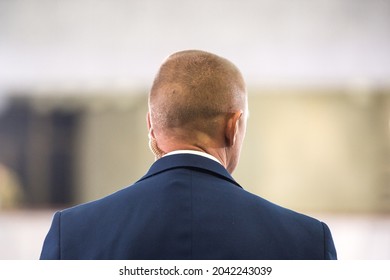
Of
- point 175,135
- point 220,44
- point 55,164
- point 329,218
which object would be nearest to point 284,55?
point 220,44

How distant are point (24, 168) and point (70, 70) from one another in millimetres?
1160

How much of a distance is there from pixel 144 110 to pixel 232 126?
4610mm

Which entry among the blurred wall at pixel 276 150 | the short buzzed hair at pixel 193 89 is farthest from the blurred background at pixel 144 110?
the short buzzed hair at pixel 193 89

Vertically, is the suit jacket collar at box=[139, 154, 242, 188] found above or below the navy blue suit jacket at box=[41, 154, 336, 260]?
above

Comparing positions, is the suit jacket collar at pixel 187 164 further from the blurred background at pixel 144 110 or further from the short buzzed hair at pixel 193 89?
the blurred background at pixel 144 110

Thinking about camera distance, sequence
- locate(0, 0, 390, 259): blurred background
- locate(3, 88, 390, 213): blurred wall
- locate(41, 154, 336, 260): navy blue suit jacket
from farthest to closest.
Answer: locate(3, 88, 390, 213): blurred wall, locate(0, 0, 390, 259): blurred background, locate(41, 154, 336, 260): navy blue suit jacket

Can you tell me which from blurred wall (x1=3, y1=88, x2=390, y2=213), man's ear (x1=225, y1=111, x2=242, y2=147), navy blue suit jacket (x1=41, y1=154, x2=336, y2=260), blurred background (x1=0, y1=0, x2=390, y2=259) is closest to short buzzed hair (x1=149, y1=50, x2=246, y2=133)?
man's ear (x1=225, y1=111, x2=242, y2=147)

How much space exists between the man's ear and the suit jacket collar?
86mm

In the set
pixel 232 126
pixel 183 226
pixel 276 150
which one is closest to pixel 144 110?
pixel 276 150

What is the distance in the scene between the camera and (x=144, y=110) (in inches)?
225

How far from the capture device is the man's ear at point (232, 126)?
1169mm

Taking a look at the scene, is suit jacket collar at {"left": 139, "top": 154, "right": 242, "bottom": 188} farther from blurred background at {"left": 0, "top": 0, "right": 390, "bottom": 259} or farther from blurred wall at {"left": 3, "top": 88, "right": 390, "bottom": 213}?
blurred wall at {"left": 3, "top": 88, "right": 390, "bottom": 213}

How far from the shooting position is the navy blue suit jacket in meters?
1.01
